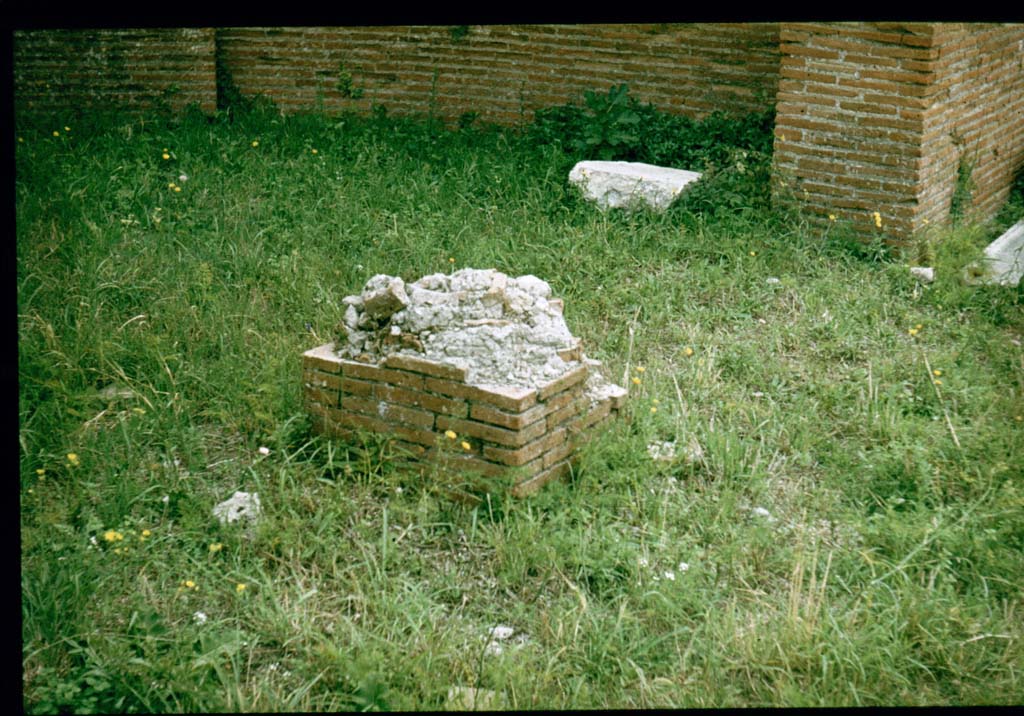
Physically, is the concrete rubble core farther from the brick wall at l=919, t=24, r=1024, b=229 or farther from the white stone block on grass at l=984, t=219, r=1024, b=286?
the brick wall at l=919, t=24, r=1024, b=229

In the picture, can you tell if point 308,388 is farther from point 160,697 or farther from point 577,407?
point 160,697

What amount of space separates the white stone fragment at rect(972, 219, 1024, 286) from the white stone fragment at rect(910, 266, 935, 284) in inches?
10.3

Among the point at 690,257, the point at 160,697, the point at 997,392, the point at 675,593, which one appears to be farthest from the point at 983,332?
the point at 160,697

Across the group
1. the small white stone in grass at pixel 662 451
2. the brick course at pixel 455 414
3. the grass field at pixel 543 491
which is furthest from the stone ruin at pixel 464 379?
the small white stone in grass at pixel 662 451

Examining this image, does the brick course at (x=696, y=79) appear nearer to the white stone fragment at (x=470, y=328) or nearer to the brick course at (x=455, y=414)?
the white stone fragment at (x=470, y=328)

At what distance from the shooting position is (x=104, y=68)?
8.75 metres

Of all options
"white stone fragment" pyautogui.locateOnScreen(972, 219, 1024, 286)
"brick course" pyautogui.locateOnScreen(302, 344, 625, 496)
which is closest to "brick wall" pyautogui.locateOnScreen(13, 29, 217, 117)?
"brick course" pyautogui.locateOnScreen(302, 344, 625, 496)

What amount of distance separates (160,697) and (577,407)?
192 centimetres

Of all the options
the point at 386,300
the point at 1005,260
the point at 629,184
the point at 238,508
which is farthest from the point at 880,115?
the point at 238,508

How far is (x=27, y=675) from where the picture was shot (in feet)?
9.70

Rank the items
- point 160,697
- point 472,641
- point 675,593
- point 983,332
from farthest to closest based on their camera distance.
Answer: point 983,332
point 675,593
point 472,641
point 160,697

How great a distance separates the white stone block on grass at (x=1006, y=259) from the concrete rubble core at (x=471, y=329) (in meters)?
3.12

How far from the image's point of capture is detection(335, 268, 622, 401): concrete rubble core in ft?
12.8

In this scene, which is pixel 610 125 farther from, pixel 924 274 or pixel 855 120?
pixel 924 274
